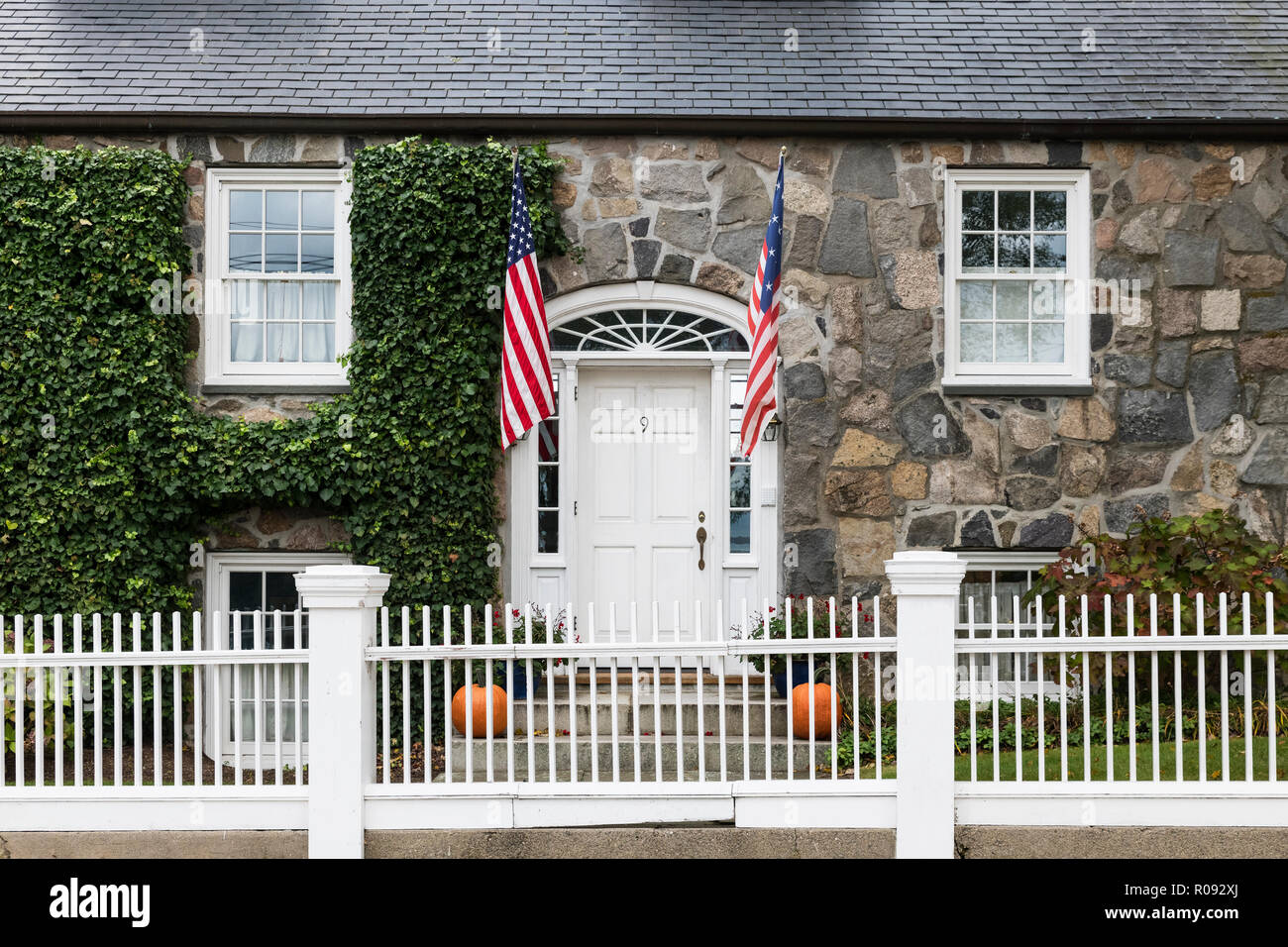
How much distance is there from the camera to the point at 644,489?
9.47 meters

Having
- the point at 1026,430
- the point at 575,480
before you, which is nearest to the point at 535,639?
the point at 575,480

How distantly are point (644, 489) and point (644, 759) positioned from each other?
2.76 metres

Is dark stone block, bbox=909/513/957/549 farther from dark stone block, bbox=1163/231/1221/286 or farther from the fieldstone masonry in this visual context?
dark stone block, bbox=1163/231/1221/286

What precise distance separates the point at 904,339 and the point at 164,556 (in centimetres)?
546

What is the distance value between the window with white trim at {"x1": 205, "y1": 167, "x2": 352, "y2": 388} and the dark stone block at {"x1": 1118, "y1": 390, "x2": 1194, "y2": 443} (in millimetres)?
5654

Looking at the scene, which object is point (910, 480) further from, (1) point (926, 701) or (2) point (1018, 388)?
(1) point (926, 701)

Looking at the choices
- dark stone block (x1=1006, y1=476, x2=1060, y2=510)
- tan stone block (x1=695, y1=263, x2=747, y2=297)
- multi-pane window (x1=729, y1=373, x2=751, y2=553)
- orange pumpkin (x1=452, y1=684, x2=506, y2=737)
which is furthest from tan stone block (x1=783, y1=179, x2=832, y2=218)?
orange pumpkin (x1=452, y1=684, x2=506, y2=737)

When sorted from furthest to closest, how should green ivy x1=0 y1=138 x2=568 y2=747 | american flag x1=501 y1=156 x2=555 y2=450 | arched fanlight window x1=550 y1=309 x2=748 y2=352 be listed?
arched fanlight window x1=550 y1=309 x2=748 y2=352, green ivy x1=0 y1=138 x2=568 y2=747, american flag x1=501 y1=156 x2=555 y2=450

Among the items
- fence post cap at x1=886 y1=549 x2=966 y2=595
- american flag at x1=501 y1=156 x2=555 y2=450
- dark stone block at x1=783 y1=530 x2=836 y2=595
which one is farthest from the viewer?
dark stone block at x1=783 y1=530 x2=836 y2=595

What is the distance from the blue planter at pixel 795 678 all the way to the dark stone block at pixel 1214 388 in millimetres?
3469

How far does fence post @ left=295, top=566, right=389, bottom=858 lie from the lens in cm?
583

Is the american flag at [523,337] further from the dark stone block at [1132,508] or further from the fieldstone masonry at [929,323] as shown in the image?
the dark stone block at [1132,508]

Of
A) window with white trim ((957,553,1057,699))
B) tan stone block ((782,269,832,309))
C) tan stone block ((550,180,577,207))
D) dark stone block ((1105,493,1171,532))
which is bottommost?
window with white trim ((957,553,1057,699))
